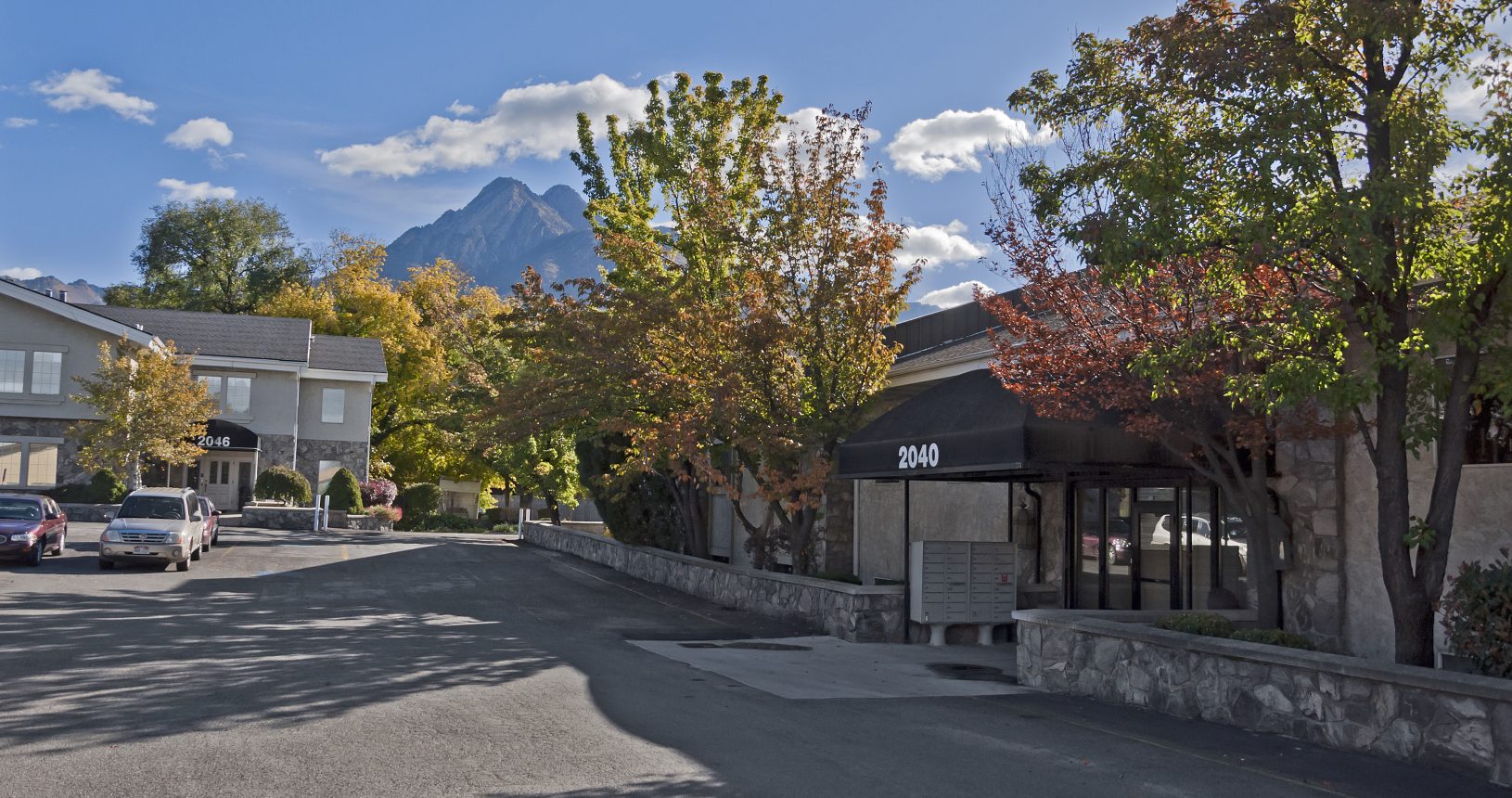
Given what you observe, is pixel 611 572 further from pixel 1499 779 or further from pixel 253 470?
pixel 253 470

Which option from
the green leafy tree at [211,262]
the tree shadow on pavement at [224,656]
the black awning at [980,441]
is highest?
the green leafy tree at [211,262]

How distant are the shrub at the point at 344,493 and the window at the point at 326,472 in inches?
168

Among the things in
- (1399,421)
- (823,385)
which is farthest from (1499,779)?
(823,385)

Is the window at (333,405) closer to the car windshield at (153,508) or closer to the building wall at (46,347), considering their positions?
the building wall at (46,347)

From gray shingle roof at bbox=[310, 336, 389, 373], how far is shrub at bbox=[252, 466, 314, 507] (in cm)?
719

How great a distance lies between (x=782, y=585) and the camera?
728 inches

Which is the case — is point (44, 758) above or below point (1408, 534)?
below

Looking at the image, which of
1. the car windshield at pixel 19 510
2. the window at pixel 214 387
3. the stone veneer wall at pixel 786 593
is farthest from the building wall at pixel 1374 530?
the window at pixel 214 387

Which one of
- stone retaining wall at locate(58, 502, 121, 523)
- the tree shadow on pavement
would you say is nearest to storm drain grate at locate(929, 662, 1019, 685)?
the tree shadow on pavement

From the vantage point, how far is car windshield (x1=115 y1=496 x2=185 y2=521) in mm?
22984

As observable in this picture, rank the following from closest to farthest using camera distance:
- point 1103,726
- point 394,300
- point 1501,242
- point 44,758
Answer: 1. point 44,758
2. point 1501,242
3. point 1103,726
4. point 394,300

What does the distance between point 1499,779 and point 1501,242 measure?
3696 mm

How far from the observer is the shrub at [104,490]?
3731cm

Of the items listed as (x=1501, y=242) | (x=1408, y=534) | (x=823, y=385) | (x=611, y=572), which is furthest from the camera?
(x=611, y=572)
